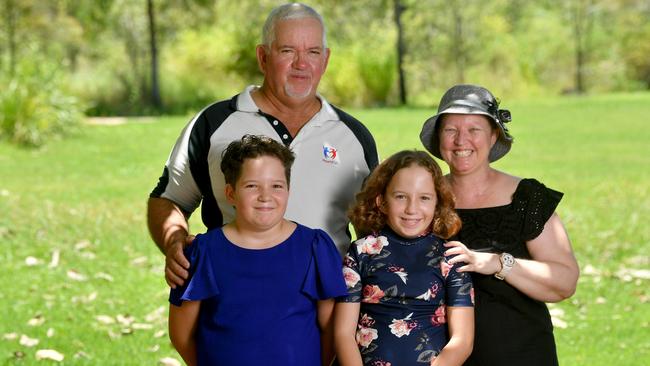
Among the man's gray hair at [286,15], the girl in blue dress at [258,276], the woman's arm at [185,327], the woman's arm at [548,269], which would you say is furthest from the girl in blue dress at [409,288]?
the man's gray hair at [286,15]

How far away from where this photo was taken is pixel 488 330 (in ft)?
12.1

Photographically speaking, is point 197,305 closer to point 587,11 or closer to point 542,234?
point 542,234

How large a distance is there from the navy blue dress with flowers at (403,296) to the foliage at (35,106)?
1389cm

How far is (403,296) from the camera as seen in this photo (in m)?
3.46

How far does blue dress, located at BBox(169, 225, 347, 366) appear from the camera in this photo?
340 cm

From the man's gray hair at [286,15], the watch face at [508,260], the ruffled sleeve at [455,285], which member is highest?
the man's gray hair at [286,15]

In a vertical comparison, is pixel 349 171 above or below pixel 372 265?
above

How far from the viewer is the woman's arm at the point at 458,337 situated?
3.43 metres

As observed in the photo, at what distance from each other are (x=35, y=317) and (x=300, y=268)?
4.21 m

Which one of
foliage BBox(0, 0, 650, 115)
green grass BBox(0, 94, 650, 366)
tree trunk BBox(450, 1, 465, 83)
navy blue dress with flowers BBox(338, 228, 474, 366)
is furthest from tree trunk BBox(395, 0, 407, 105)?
navy blue dress with flowers BBox(338, 228, 474, 366)

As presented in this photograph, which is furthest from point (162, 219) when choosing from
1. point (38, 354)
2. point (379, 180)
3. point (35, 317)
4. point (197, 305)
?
point (35, 317)

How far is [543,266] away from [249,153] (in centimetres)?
111

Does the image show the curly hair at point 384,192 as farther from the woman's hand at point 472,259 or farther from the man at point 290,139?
the man at point 290,139

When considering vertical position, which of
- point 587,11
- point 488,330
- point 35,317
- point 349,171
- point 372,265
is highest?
point 587,11
